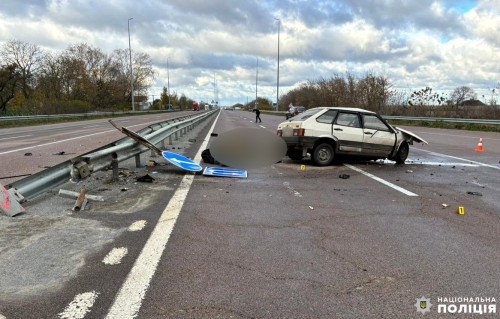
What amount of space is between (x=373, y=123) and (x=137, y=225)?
7240 mm

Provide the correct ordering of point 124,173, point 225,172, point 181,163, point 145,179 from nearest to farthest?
1. point 145,179
2. point 124,173
3. point 181,163
4. point 225,172

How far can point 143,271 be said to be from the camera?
3.37m

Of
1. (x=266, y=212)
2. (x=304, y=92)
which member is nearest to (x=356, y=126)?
(x=266, y=212)

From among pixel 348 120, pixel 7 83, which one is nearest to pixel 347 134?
pixel 348 120

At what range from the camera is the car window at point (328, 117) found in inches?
375

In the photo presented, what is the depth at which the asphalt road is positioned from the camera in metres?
2.89

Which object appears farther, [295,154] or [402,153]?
[402,153]

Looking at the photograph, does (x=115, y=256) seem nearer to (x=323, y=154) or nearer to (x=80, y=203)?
(x=80, y=203)

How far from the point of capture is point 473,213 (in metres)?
5.43

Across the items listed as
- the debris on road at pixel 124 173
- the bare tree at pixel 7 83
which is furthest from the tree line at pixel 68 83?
the debris on road at pixel 124 173

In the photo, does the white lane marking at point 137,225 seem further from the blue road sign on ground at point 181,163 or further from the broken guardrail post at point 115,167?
the blue road sign on ground at point 181,163

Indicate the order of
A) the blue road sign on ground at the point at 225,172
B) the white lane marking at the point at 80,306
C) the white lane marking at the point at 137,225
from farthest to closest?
the blue road sign on ground at the point at 225,172
the white lane marking at the point at 137,225
the white lane marking at the point at 80,306

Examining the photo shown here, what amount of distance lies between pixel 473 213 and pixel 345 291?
136 inches


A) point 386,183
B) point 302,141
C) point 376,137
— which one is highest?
point 376,137
